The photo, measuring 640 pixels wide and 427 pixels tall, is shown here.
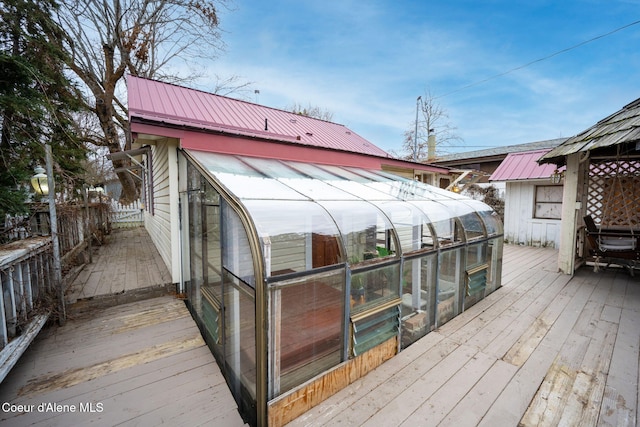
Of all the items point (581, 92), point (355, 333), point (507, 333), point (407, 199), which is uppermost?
point (581, 92)

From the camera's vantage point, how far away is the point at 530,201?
30.4 ft

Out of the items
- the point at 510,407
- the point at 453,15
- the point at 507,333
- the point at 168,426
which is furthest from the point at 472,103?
the point at 168,426

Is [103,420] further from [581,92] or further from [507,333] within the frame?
[581,92]

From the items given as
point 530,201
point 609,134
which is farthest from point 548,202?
point 609,134

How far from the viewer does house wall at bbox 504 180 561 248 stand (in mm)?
8870

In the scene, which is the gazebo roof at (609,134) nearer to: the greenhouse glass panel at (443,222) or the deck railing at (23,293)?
the greenhouse glass panel at (443,222)

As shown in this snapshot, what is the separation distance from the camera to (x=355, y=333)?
2.56 meters

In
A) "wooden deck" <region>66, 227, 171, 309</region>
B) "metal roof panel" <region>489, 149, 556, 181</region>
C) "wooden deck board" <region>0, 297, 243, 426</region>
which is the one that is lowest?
"wooden deck board" <region>0, 297, 243, 426</region>

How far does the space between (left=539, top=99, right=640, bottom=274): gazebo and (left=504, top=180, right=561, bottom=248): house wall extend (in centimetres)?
211

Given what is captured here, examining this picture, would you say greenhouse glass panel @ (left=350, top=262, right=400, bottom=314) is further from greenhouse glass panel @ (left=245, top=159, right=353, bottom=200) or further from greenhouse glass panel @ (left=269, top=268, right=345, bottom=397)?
greenhouse glass panel @ (left=245, top=159, right=353, bottom=200)

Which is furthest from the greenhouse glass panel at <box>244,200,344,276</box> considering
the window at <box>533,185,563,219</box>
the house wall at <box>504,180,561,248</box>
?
the window at <box>533,185,563,219</box>

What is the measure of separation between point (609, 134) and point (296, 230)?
6150 mm

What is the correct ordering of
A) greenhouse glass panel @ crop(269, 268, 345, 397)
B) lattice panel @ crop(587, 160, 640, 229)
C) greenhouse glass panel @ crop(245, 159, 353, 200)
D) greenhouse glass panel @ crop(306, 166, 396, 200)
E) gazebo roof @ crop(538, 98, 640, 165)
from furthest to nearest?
lattice panel @ crop(587, 160, 640, 229), gazebo roof @ crop(538, 98, 640, 165), greenhouse glass panel @ crop(306, 166, 396, 200), greenhouse glass panel @ crop(245, 159, 353, 200), greenhouse glass panel @ crop(269, 268, 345, 397)

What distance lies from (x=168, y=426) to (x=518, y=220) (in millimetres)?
11228
